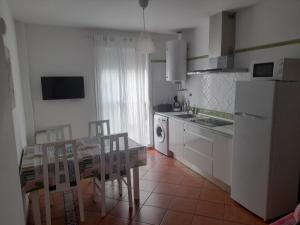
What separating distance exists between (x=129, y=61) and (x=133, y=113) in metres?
1.04

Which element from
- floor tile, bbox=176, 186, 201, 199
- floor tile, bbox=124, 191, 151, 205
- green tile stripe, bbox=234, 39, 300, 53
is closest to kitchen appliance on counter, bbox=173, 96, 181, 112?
green tile stripe, bbox=234, 39, 300, 53

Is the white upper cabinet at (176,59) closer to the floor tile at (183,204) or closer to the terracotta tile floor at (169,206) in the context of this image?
the terracotta tile floor at (169,206)

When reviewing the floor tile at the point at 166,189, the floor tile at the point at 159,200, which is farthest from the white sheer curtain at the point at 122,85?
the floor tile at the point at 159,200

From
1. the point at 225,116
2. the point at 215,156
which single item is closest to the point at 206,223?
the point at 215,156

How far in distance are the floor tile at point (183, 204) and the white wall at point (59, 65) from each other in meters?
2.17

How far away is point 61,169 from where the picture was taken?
7.20 feet

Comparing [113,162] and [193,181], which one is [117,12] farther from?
[193,181]

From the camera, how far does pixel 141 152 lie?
102 inches

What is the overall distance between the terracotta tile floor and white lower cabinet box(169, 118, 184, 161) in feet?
1.87

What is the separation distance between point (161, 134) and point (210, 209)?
1990 mm

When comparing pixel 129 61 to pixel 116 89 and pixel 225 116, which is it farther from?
pixel 225 116

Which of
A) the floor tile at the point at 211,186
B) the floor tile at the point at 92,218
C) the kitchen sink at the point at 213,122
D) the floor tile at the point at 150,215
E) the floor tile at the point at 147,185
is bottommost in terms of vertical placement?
the floor tile at the point at 92,218

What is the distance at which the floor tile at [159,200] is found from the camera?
2596 mm

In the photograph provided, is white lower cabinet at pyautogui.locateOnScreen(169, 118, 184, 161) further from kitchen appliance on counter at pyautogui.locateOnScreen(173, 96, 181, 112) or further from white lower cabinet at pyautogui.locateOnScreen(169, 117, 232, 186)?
kitchen appliance on counter at pyautogui.locateOnScreen(173, 96, 181, 112)
